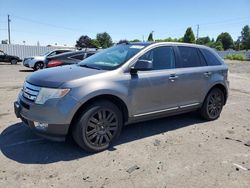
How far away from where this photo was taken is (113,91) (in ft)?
14.7

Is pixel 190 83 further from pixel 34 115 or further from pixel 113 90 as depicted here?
pixel 34 115

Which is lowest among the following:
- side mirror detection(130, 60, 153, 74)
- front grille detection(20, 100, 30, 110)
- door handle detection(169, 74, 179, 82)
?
front grille detection(20, 100, 30, 110)

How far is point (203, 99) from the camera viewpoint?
6219 millimetres

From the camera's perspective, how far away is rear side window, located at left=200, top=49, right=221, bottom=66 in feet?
20.8

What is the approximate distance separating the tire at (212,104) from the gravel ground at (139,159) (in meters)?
0.46

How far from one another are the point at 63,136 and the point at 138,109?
1405 millimetres

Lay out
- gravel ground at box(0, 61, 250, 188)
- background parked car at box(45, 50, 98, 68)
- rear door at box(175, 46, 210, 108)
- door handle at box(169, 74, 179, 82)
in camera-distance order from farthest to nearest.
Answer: background parked car at box(45, 50, 98, 68), rear door at box(175, 46, 210, 108), door handle at box(169, 74, 179, 82), gravel ground at box(0, 61, 250, 188)

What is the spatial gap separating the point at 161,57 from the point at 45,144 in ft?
8.61

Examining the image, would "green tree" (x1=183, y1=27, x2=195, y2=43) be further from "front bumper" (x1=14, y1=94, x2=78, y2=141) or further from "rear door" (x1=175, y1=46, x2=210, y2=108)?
"front bumper" (x1=14, y1=94, x2=78, y2=141)

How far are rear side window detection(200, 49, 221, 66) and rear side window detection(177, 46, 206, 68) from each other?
0.18m

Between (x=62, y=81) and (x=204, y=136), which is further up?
(x=62, y=81)

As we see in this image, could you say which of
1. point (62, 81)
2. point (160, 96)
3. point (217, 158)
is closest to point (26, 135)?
point (62, 81)

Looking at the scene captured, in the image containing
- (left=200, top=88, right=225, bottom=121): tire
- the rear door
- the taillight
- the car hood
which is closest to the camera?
the car hood

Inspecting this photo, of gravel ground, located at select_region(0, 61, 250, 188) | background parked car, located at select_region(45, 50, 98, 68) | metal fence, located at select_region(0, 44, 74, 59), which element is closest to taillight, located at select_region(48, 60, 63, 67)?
background parked car, located at select_region(45, 50, 98, 68)
